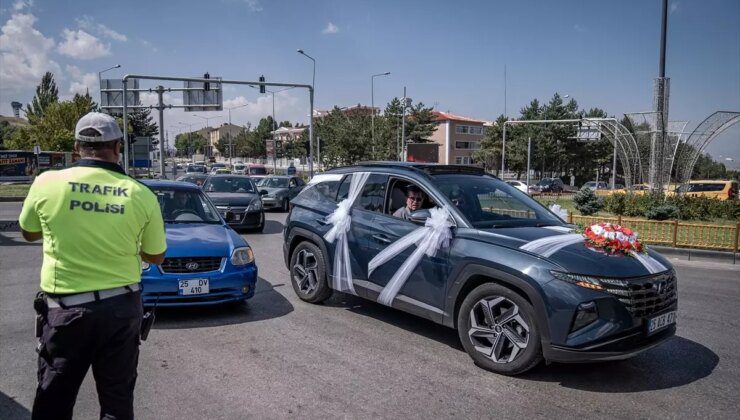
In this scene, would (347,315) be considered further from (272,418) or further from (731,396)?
(731,396)

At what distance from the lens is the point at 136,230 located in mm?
2656

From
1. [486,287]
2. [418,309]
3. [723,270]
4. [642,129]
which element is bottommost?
[723,270]

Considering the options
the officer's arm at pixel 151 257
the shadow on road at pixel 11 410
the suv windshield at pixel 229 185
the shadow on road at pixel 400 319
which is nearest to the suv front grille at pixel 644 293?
the shadow on road at pixel 400 319

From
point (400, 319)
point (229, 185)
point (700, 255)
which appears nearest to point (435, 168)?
point (400, 319)

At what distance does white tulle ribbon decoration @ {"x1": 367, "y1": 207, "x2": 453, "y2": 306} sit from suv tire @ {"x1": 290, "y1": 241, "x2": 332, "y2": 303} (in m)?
0.99

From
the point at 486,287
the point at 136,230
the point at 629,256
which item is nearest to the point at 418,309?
the point at 486,287

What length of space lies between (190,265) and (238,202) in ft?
29.2

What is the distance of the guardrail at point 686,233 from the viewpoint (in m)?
11.5

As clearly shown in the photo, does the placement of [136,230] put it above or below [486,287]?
above

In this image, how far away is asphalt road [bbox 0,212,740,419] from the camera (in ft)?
12.6

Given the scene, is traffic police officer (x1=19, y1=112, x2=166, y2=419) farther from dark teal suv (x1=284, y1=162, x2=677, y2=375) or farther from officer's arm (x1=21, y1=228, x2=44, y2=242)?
dark teal suv (x1=284, y1=162, x2=677, y2=375)

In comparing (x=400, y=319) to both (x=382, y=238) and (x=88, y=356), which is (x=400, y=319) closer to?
(x=382, y=238)

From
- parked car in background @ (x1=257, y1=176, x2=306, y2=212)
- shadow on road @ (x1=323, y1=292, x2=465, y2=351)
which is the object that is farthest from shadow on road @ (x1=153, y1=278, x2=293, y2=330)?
parked car in background @ (x1=257, y1=176, x2=306, y2=212)

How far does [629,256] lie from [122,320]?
3809 mm
